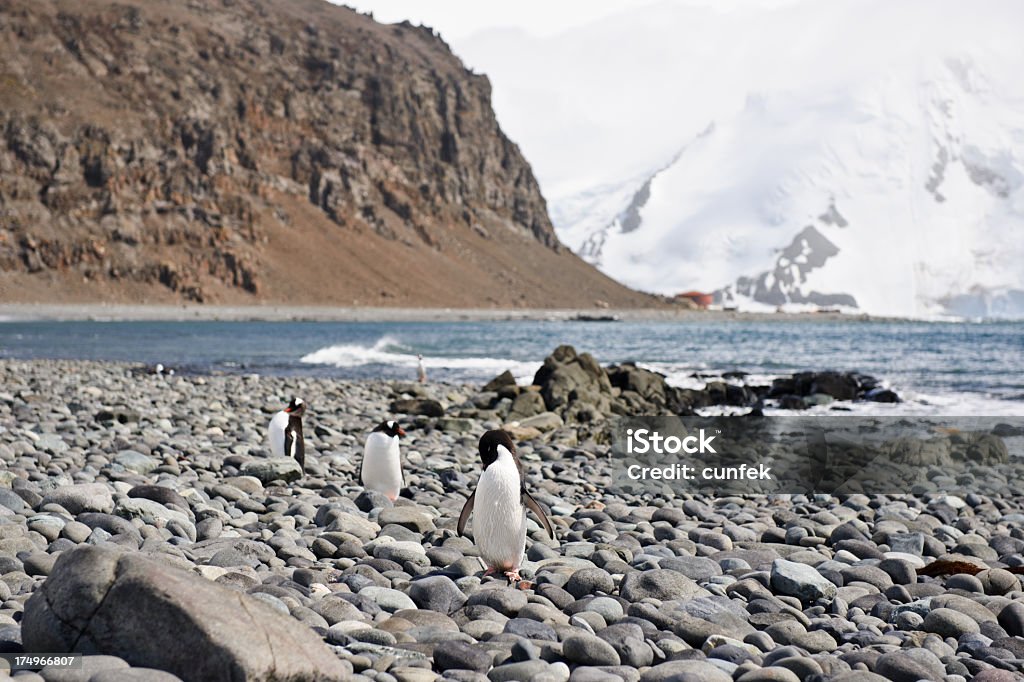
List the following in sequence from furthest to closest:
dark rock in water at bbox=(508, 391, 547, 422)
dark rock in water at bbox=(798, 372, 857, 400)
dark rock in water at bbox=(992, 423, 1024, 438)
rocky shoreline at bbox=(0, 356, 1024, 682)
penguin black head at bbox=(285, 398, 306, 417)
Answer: dark rock in water at bbox=(798, 372, 857, 400)
dark rock in water at bbox=(508, 391, 547, 422)
dark rock in water at bbox=(992, 423, 1024, 438)
penguin black head at bbox=(285, 398, 306, 417)
rocky shoreline at bbox=(0, 356, 1024, 682)

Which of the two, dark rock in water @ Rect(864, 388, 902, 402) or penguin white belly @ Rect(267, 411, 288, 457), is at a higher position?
penguin white belly @ Rect(267, 411, 288, 457)

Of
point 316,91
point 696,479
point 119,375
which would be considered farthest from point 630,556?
point 316,91

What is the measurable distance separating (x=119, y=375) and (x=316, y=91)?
133 meters

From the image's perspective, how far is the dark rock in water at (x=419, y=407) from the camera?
51.5 feet

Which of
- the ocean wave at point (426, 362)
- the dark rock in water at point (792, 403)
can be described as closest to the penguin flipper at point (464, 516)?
the dark rock in water at point (792, 403)

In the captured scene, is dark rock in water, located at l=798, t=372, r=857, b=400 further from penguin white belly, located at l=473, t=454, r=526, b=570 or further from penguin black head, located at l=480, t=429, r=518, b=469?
penguin white belly, located at l=473, t=454, r=526, b=570

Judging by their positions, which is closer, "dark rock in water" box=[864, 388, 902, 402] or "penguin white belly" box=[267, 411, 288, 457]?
"penguin white belly" box=[267, 411, 288, 457]

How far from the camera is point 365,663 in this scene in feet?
12.9

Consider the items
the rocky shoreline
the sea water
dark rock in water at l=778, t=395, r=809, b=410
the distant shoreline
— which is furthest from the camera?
the distant shoreline

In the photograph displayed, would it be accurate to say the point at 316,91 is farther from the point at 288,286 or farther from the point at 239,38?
the point at 288,286

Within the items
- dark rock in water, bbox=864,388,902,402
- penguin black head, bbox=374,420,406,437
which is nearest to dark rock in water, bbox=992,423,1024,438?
dark rock in water, bbox=864,388,902,402

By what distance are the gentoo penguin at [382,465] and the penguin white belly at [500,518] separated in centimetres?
274

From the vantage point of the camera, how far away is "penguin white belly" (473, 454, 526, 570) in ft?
18.5

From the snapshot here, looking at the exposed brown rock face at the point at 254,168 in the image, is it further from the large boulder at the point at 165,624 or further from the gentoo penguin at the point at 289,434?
the large boulder at the point at 165,624
